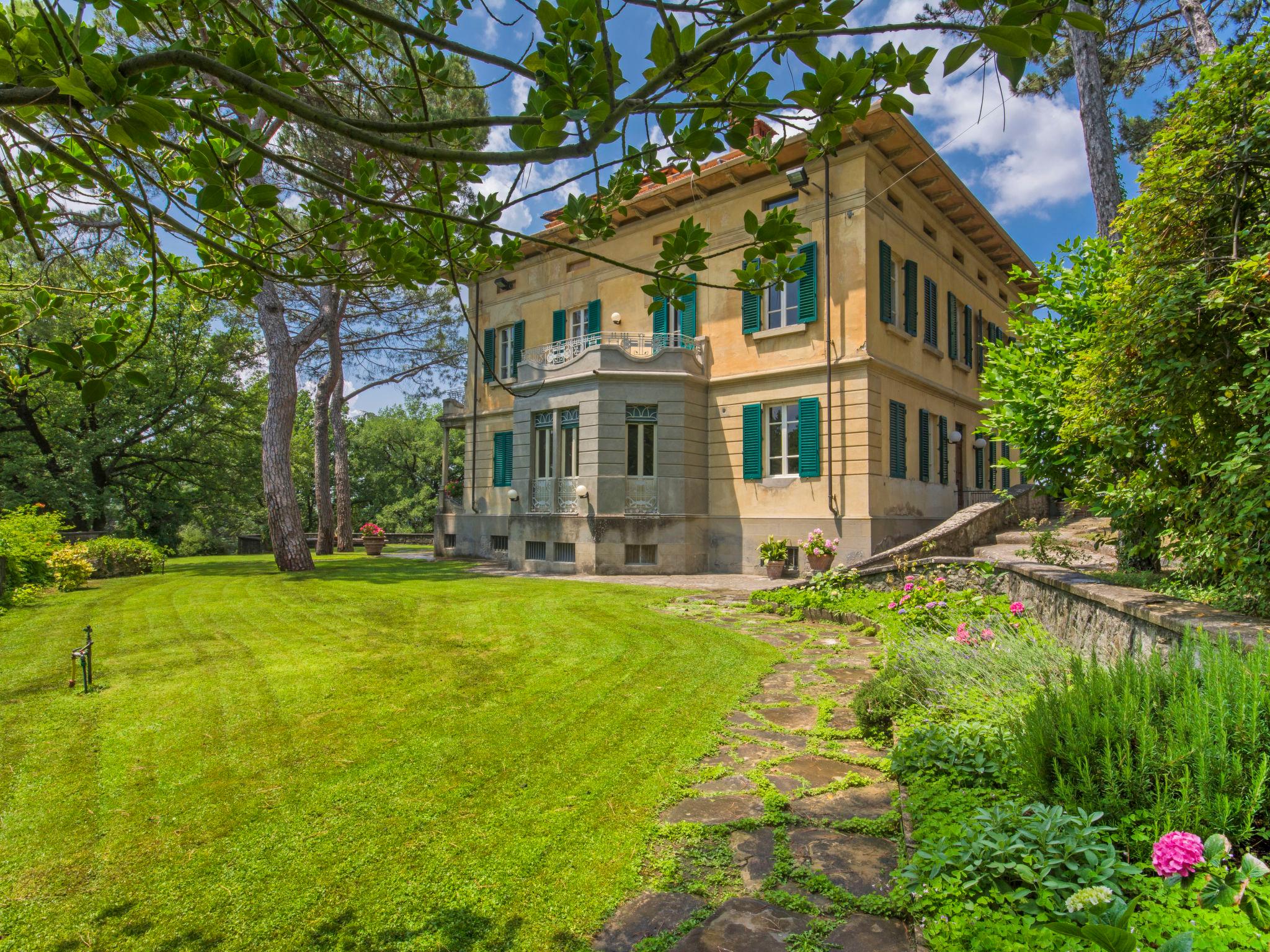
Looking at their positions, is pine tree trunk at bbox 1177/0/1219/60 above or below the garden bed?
above

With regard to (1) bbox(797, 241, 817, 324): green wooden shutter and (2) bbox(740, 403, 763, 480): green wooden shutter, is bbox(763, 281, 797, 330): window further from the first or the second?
(2) bbox(740, 403, 763, 480): green wooden shutter

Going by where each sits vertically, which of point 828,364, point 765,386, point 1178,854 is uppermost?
point 828,364

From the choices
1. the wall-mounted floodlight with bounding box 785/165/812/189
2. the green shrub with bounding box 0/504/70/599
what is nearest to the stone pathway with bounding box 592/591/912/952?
the wall-mounted floodlight with bounding box 785/165/812/189

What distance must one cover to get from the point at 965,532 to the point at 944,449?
6.76 metres

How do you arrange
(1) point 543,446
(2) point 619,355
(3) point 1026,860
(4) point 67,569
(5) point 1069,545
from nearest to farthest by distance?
(3) point 1026,860, (5) point 1069,545, (4) point 67,569, (2) point 619,355, (1) point 543,446

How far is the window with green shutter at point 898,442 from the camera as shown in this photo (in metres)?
15.6

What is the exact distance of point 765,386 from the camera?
1627 cm

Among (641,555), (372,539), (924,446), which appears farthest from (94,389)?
(372,539)

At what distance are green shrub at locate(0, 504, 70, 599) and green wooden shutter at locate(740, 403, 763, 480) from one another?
14010mm

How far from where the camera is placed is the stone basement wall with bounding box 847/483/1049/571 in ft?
36.8

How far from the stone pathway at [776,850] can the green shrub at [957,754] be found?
0.22 m

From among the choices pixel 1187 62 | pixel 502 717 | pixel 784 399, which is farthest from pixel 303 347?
pixel 1187 62

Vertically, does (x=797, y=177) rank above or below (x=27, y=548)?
above

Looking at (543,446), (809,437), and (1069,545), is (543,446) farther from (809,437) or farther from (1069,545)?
(1069,545)
